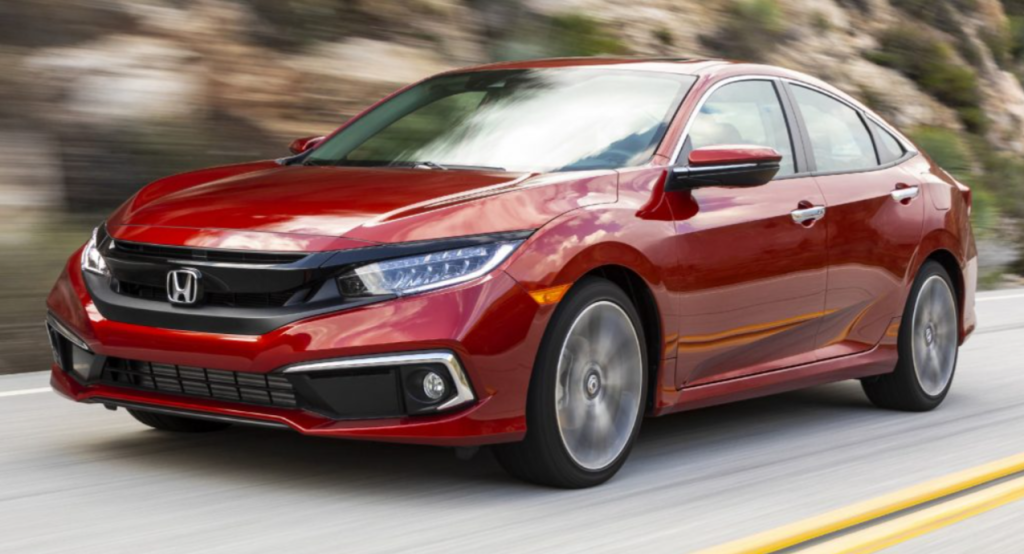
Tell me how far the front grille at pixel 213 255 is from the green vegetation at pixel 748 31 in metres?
14.5

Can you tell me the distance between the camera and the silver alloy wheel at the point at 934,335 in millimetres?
7230

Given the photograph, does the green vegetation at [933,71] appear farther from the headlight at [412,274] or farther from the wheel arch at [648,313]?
the headlight at [412,274]

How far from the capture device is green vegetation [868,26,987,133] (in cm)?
2344

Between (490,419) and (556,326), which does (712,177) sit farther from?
(490,419)

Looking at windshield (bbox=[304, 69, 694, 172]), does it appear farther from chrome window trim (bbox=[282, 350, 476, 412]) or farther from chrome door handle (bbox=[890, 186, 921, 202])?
chrome door handle (bbox=[890, 186, 921, 202])

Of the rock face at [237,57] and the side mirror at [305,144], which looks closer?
the side mirror at [305,144]

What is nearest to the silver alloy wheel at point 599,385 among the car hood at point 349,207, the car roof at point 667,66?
the car hood at point 349,207

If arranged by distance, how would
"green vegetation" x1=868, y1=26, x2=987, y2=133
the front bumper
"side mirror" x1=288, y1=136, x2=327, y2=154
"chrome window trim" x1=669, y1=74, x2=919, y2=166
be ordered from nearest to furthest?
1. the front bumper
2. "chrome window trim" x1=669, y1=74, x2=919, y2=166
3. "side mirror" x1=288, y1=136, x2=327, y2=154
4. "green vegetation" x1=868, y1=26, x2=987, y2=133

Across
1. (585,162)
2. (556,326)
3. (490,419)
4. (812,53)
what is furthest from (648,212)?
(812,53)

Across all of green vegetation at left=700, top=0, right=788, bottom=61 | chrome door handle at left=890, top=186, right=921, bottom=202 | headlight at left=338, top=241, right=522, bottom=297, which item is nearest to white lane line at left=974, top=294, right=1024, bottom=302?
chrome door handle at left=890, top=186, right=921, bottom=202

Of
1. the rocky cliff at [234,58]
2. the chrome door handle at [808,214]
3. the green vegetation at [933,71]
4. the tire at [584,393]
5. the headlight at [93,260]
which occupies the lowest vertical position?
the green vegetation at [933,71]

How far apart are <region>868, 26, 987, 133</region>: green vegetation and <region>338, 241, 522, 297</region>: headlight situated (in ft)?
64.1

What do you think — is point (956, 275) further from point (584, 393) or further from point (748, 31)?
point (748, 31)

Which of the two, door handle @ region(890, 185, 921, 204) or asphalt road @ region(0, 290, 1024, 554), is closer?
asphalt road @ region(0, 290, 1024, 554)
